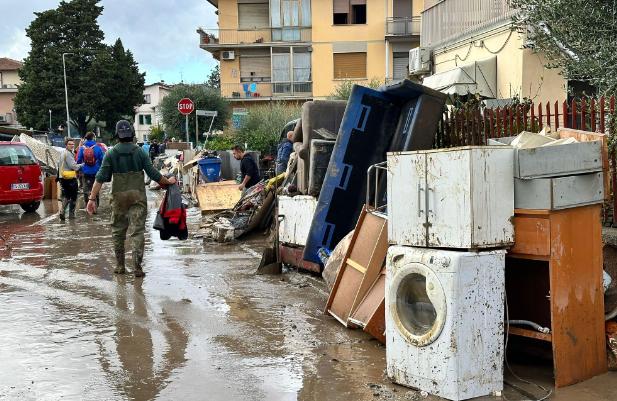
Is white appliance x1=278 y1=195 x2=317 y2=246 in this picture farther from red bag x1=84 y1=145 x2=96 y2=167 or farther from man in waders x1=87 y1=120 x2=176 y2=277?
red bag x1=84 y1=145 x2=96 y2=167

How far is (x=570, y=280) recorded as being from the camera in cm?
435

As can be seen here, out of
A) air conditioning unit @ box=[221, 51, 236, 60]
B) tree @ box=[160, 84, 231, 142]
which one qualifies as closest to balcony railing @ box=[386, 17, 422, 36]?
air conditioning unit @ box=[221, 51, 236, 60]

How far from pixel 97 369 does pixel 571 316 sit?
3350 millimetres

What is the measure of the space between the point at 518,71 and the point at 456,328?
10.2 meters

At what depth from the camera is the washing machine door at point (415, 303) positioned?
13.9 ft

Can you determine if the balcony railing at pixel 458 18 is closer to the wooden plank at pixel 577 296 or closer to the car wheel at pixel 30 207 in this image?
the wooden plank at pixel 577 296

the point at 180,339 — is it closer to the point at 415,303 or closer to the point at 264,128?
the point at 415,303

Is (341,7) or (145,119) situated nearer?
(341,7)

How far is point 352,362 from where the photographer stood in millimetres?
5012

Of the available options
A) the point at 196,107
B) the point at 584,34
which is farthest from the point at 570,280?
the point at 196,107

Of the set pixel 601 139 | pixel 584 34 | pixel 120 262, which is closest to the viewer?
pixel 601 139

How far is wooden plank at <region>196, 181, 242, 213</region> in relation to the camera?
14398mm

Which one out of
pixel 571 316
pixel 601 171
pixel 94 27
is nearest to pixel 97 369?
pixel 571 316

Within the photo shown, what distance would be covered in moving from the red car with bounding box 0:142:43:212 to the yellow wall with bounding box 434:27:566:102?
36.4ft
